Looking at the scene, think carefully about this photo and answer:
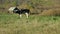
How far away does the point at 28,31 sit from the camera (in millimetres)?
14086

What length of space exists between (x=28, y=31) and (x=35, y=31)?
0.46 m

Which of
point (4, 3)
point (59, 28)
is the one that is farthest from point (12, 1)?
→ point (59, 28)

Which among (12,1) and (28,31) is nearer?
(28,31)

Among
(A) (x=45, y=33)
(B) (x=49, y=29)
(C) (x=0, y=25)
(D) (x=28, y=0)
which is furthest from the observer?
(D) (x=28, y=0)

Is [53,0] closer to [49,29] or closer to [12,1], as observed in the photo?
[12,1]

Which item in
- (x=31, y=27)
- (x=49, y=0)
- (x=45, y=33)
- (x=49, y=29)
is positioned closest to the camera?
(x=45, y=33)

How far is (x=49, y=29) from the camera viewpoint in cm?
1435

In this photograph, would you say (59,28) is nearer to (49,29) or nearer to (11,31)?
(49,29)

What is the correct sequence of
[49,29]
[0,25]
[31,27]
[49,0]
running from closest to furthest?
1. [49,29]
2. [31,27]
3. [0,25]
4. [49,0]

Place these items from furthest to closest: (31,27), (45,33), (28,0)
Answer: (28,0) < (31,27) < (45,33)

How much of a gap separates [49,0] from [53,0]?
1.18 meters

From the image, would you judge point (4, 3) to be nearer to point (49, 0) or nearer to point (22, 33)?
point (49, 0)

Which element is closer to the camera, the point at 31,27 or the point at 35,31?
the point at 35,31

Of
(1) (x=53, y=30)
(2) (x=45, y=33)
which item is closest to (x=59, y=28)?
(1) (x=53, y=30)
